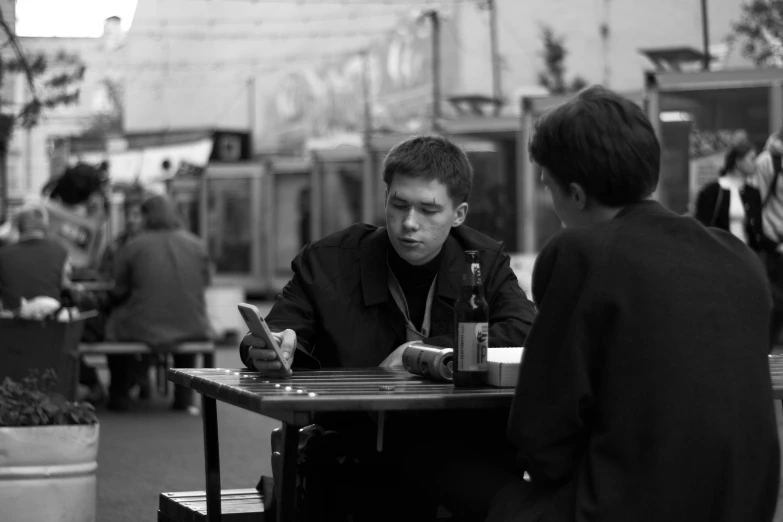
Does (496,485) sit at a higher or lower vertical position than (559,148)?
lower

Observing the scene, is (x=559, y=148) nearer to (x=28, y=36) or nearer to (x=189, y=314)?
(x=28, y=36)

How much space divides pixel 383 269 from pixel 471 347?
2.71 feet

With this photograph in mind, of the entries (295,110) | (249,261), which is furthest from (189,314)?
(295,110)

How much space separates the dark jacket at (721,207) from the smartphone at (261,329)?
8.14 metres

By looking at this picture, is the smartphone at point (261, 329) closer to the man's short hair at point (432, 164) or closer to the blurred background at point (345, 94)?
the man's short hair at point (432, 164)

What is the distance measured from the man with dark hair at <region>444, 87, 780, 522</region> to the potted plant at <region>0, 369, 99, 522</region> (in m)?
2.70

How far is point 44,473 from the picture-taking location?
17.6 ft

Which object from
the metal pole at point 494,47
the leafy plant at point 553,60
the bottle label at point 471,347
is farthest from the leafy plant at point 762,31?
the bottle label at point 471,347

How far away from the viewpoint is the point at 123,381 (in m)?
11.4

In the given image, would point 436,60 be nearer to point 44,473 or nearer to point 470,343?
point 44,473

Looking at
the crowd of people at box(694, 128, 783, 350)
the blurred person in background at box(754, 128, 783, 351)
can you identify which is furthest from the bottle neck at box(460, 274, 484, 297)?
the blurred person in background at box(754, 128, 783, 351)

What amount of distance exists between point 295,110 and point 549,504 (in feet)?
110

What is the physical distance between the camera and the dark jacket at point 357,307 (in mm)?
4309

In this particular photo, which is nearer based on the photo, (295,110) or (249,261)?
(249,261)
